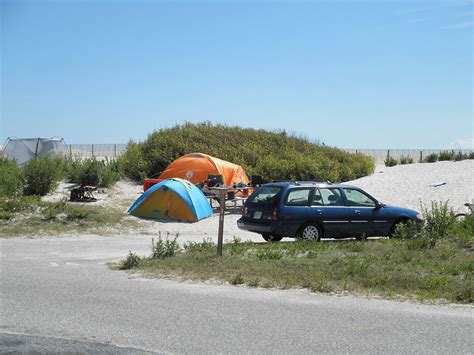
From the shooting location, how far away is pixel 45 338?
21.8ft

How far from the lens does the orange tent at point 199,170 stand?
26.6 meters

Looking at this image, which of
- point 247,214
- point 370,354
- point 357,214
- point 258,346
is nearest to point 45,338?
point 258,346

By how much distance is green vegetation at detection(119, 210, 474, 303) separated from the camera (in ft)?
30.2

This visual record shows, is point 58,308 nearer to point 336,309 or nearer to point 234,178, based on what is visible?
point 336,309

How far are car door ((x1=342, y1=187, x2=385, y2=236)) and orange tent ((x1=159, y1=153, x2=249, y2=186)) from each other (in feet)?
36.7

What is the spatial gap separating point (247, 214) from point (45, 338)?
30.4 feet

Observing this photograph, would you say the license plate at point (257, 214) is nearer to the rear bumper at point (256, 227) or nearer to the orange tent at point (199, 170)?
the rear bumper at point (256, 227)

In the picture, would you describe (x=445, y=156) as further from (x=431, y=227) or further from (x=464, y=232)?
(x=464, y=232)

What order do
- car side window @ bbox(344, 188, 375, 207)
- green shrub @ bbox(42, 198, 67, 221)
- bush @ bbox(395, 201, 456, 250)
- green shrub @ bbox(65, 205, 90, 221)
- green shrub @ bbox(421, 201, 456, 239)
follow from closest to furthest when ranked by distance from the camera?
bush @ bbox(395, 201, 456, 250)
green shrub @ bbox(421, 201, 456, 239)
car side window @ bbox(344, 188, 375, 207)
green shrub @ bbox(42, 198, 67, 221)
green shrub @ bbox(65, 205, 90, 221)

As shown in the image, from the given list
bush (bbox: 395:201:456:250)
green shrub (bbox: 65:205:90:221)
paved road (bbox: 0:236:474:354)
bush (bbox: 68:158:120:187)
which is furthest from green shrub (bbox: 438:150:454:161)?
paved road (bbox: 0:236:474:354)

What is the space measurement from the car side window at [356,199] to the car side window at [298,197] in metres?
1.19

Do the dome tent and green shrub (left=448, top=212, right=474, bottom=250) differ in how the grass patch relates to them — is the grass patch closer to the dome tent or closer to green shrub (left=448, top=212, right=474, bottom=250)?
green shrub (left=448, top=212, right=474, bottom=250)

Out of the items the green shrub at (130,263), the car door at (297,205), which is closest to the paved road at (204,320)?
the green shrub at (130,263)

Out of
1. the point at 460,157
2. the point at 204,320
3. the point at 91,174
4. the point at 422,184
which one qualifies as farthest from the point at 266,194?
the point at 460,157
